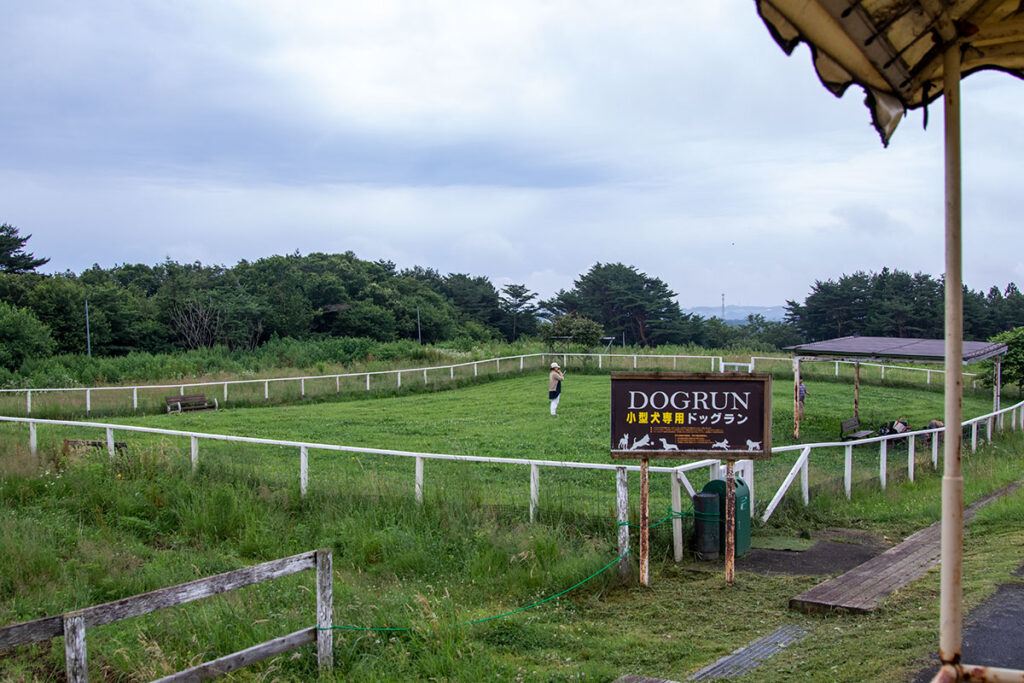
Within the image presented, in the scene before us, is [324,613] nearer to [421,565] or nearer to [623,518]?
[421,565]

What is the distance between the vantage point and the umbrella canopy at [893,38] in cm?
333

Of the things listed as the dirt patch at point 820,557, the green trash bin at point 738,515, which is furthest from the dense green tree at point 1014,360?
the green trash bin at point 738,515

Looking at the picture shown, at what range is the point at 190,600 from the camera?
580 centimetres

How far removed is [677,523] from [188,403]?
20743 mm

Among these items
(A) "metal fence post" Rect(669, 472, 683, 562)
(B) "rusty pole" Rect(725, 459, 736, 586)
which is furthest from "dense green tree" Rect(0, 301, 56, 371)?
(B) "rusty pole" Rect(725, 459, 736, 586)

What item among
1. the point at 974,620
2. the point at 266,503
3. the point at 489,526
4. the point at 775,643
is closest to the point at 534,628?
the point at 775,643

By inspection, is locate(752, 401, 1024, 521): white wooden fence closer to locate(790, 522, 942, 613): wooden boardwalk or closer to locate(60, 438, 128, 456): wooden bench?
locate(790, 522, 942, 613): wooden boardwalk

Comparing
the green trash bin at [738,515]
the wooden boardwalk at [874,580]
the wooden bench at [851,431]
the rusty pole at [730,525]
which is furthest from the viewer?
the wooden bench at [851,431]

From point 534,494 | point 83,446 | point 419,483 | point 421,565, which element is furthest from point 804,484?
point 83,446

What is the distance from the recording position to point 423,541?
9.63 m

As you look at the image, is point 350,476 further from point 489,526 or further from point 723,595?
point 723,595

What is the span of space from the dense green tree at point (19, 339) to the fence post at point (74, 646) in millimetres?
44805

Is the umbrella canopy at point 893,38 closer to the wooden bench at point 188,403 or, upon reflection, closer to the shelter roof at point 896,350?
the shelter roof at point 896,350

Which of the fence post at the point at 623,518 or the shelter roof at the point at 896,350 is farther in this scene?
the shelter roof at the point at 896,350
